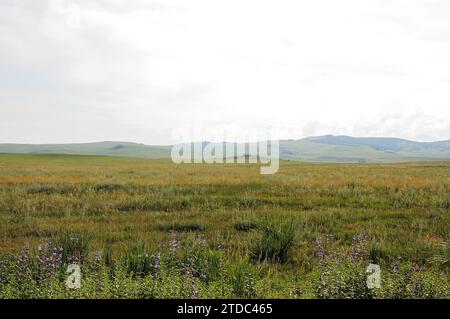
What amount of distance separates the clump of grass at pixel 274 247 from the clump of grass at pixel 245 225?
1648 millimetres

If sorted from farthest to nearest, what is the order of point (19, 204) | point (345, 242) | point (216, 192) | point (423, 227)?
point (216, 192), point (19, 204), point (423, 227), point (345, 242)

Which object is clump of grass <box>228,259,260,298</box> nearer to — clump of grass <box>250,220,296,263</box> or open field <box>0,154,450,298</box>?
open field <box>0,154,450,298</box>

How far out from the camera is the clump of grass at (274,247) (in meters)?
6.61

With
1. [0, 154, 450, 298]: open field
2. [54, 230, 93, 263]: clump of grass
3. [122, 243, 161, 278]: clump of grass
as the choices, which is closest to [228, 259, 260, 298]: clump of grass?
[0, 154, 450, 298]: open field

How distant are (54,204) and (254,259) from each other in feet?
28.0

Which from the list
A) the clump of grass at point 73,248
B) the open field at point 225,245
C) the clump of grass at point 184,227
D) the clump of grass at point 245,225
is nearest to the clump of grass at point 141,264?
the open field at point 225,245

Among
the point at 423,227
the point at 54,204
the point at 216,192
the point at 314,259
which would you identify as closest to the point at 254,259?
the point at 314,259

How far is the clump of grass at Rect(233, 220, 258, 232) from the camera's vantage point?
9.04 metres

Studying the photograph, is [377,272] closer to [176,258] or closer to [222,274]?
[222,274]

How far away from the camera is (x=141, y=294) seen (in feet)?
14.7

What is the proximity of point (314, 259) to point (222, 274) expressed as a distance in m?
1.90

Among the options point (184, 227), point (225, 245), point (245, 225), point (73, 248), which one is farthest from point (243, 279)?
point (184, 227)
